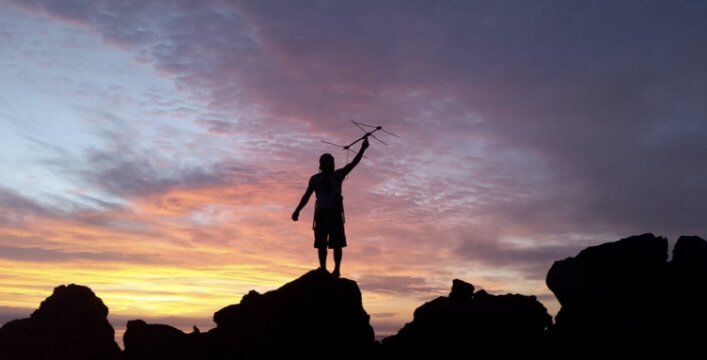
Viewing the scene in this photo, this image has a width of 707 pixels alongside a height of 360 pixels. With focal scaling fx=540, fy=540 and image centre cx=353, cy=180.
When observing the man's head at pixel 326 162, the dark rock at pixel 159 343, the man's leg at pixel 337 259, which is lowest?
the dark rock at pixel 159 343

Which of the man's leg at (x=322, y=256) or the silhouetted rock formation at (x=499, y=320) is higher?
the man's leg at (x=322, y=256)

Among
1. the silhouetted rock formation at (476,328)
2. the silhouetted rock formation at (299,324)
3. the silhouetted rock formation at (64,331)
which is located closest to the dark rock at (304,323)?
the silhouetted rock formation at (299,324)

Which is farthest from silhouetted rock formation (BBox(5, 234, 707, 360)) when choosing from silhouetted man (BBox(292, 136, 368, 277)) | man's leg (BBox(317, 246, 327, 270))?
silhouetted man (BBox(292, 136, 368, 277))

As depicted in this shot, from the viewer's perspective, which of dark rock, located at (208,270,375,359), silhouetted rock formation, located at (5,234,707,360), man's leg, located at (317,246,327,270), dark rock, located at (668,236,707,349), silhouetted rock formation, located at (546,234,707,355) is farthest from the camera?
man's leg, located at (317,246,327,270)

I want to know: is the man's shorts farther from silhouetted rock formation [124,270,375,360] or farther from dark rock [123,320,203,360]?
dark rock [123,320,203,360]

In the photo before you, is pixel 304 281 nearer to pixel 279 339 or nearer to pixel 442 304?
pixel 279 339

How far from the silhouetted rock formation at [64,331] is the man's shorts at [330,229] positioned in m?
10.9

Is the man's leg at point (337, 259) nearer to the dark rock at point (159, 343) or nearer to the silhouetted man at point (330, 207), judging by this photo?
the silhouetted man at point (330, 207)

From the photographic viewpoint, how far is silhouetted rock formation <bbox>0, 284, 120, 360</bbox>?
70.2 feet

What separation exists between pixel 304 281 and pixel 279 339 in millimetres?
1954

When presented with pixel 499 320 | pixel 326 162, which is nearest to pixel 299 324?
pixel 326 162

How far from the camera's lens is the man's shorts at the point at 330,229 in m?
18.2

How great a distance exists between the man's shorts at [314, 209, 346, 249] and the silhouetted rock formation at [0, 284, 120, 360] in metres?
10.9

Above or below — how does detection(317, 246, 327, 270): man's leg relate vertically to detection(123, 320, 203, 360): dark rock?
above
